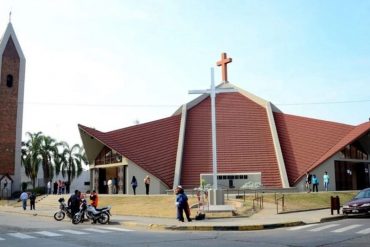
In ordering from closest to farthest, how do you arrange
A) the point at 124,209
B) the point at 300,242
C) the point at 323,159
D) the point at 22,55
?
1. the point at 300,242
2. the point at 124,209
3. the point at 323,159
4. the point at 22,55

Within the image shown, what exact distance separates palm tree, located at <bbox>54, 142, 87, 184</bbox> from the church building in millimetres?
16837

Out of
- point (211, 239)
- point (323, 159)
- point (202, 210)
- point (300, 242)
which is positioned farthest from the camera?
point (323, 159)

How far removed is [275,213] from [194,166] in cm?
1756

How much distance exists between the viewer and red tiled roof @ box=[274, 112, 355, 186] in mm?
38750

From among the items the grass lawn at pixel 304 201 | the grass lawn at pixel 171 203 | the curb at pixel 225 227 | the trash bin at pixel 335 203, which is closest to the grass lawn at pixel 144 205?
the grass lawn at pixel 171 203

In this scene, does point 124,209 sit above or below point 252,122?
below

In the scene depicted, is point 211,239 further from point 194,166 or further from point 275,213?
point 194,166

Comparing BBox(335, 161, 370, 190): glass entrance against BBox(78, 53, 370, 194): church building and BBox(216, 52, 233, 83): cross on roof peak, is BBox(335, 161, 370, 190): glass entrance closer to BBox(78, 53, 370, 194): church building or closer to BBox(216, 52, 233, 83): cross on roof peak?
BBox(78, 53, 370, 194): church building

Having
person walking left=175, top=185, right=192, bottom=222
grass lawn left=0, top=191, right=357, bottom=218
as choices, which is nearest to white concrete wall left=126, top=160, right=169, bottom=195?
grass lawn left=0, top=191, right=357, bottom=218

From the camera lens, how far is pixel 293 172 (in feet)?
127

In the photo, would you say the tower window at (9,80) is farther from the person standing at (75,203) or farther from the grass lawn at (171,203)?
the person standing at (75,203)

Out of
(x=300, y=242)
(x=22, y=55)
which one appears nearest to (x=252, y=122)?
(x=22, y=55)

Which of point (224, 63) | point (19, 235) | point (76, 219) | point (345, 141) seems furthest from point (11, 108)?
point (19, 235)

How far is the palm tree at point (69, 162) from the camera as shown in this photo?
6025 centimetres
